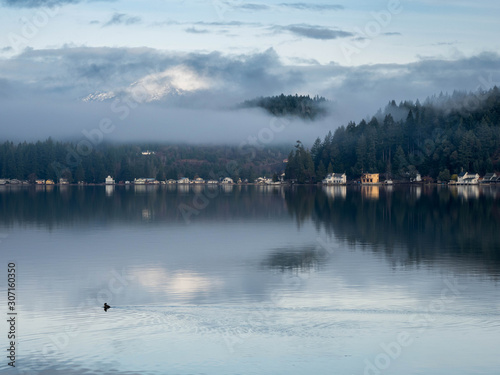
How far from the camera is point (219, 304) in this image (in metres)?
27.8

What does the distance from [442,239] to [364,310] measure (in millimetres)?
27765

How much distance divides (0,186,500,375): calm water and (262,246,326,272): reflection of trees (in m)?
0.13

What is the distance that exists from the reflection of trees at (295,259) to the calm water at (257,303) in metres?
0.13

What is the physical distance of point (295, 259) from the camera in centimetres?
4162

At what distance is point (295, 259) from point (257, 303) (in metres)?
13.7

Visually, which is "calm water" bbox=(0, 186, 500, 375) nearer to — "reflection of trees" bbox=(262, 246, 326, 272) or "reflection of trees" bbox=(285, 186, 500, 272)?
"reflection of trees" bbox=(262, 246, 326, 272)

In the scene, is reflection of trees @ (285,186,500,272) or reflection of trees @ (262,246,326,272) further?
reflection of trees @ (285,186,500,272)

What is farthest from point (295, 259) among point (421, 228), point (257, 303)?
point (421, 228)

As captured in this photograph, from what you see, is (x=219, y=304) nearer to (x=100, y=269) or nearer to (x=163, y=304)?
(x=163, y=304)

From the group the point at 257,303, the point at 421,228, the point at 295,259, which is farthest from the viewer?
the point at 421,228

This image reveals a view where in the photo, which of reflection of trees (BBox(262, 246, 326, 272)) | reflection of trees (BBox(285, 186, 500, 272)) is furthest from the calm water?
reflection of trees (BBox(285, 186, 500, 272))

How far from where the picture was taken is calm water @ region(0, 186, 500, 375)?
20844mm

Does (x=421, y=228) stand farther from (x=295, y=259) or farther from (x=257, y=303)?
(x=257, y=303)

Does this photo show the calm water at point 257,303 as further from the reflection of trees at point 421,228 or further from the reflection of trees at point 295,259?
the reflection of trees at point 421,228
